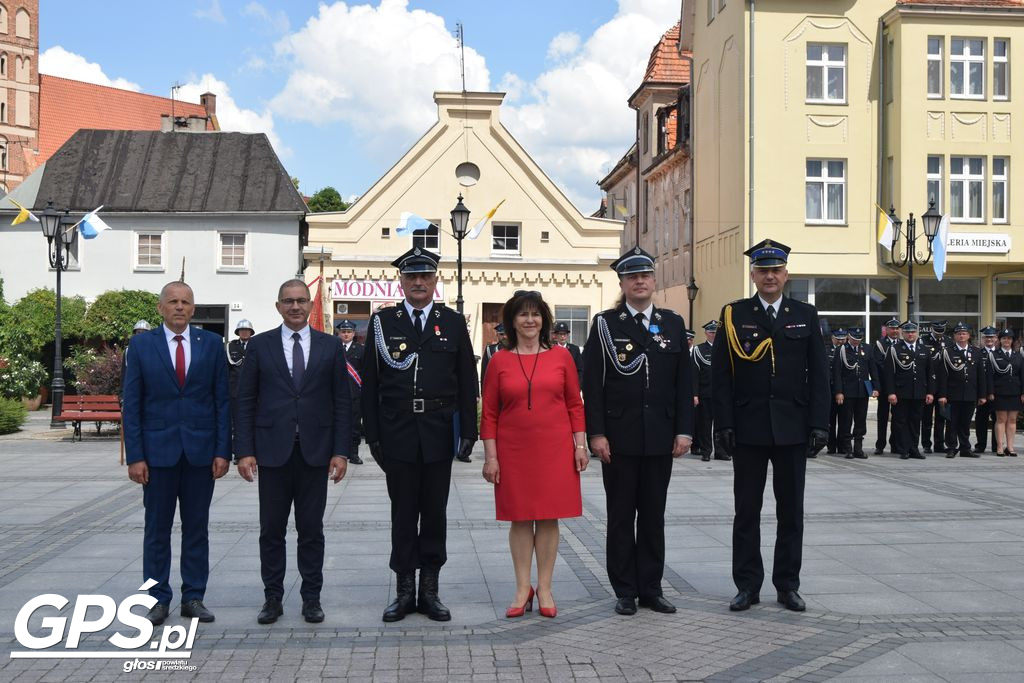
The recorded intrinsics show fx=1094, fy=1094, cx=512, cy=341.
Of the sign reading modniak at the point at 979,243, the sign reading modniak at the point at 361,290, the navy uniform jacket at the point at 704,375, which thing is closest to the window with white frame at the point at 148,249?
the sign reading modniak at the point at 361,290

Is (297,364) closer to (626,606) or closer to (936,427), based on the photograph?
(626,606)

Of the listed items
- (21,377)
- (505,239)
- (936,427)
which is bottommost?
(936,427)

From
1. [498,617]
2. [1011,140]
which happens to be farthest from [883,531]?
[1011,140]

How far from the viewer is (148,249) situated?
35562 mm

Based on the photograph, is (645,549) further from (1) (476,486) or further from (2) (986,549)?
(1) (476,486)

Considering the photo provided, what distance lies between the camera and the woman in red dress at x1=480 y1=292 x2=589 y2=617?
686cm

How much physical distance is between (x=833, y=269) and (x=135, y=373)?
25333mm

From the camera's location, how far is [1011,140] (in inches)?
1152

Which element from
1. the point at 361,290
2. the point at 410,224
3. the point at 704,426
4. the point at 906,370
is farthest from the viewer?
the point at 361,290

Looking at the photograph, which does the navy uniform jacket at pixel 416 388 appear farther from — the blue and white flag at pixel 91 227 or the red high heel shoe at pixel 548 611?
the blue and white flag at pixel 91 227

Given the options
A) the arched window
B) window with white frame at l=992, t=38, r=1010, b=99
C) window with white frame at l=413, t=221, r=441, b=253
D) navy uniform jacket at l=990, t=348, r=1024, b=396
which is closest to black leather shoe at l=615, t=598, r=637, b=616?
navy uniform jacket at l=990, t=348, r=1024, b=396

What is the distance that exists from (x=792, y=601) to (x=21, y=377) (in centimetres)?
3002

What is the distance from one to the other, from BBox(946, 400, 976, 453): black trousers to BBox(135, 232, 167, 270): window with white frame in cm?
2591

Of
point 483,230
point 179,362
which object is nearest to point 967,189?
point 483,230
